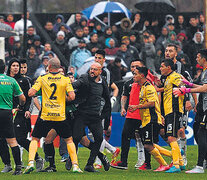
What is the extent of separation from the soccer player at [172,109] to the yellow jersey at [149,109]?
18cm

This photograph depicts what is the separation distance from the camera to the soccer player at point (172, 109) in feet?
41.5

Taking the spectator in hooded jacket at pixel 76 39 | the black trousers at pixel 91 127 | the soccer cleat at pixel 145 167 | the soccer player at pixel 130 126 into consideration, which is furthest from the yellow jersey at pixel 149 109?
the spectator in hooded jacket at pixel 76 39

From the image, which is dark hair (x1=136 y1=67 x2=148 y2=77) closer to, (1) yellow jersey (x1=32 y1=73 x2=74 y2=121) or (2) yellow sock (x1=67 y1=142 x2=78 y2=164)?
(1) yellow jersey (x1=32 y1=73 x2=74 y2=121)

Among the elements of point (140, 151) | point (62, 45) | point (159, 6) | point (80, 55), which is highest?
point (159, 6)

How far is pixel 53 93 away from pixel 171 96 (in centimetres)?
242

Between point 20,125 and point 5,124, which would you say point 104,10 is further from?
point 5,124

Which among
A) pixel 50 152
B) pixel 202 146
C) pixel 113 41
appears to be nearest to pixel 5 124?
pixel 50 152

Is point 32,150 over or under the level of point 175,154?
over

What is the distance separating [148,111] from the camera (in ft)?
42.2

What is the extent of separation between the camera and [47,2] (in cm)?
3338

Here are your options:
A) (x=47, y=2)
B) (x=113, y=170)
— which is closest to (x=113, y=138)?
(x=113, y=170)

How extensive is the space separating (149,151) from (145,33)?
11.7m

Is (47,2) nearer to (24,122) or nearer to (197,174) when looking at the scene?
(24,122)

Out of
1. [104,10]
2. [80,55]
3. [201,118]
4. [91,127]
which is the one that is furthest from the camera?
[104,10]
